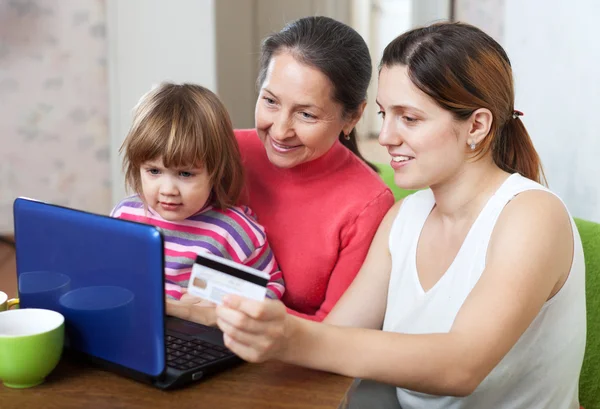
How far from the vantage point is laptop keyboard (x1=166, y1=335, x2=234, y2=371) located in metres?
0.97

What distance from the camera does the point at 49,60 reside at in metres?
2.55

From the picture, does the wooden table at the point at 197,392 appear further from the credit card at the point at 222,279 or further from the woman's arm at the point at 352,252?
the woman's arm at the point at 352,252

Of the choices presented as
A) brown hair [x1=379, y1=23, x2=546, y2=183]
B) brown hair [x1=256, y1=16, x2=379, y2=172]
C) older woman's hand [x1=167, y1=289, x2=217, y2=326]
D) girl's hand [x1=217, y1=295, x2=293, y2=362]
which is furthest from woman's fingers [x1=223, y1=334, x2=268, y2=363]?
brown hair [x1=256, y1=16, x2=379, y2=172]

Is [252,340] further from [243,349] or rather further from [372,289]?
[372,289]

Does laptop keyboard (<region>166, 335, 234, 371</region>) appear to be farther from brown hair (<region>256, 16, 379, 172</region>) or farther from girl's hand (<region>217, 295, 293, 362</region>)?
brown hair (<region>256, 16, 379, 172</region>)

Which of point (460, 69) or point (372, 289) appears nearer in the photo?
point (460, 69)

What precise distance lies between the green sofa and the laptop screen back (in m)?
0.76

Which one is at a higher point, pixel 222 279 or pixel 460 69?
pixel 460 69

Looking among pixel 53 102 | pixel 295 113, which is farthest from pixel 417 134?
pixel 53 102

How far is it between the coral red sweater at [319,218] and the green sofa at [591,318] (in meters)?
0.36

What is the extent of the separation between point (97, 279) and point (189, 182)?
0.41 metres

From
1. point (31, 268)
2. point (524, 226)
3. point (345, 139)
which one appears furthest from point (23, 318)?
point (345, 139)

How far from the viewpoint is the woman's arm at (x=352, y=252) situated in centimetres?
140

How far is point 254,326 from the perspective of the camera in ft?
2.88
